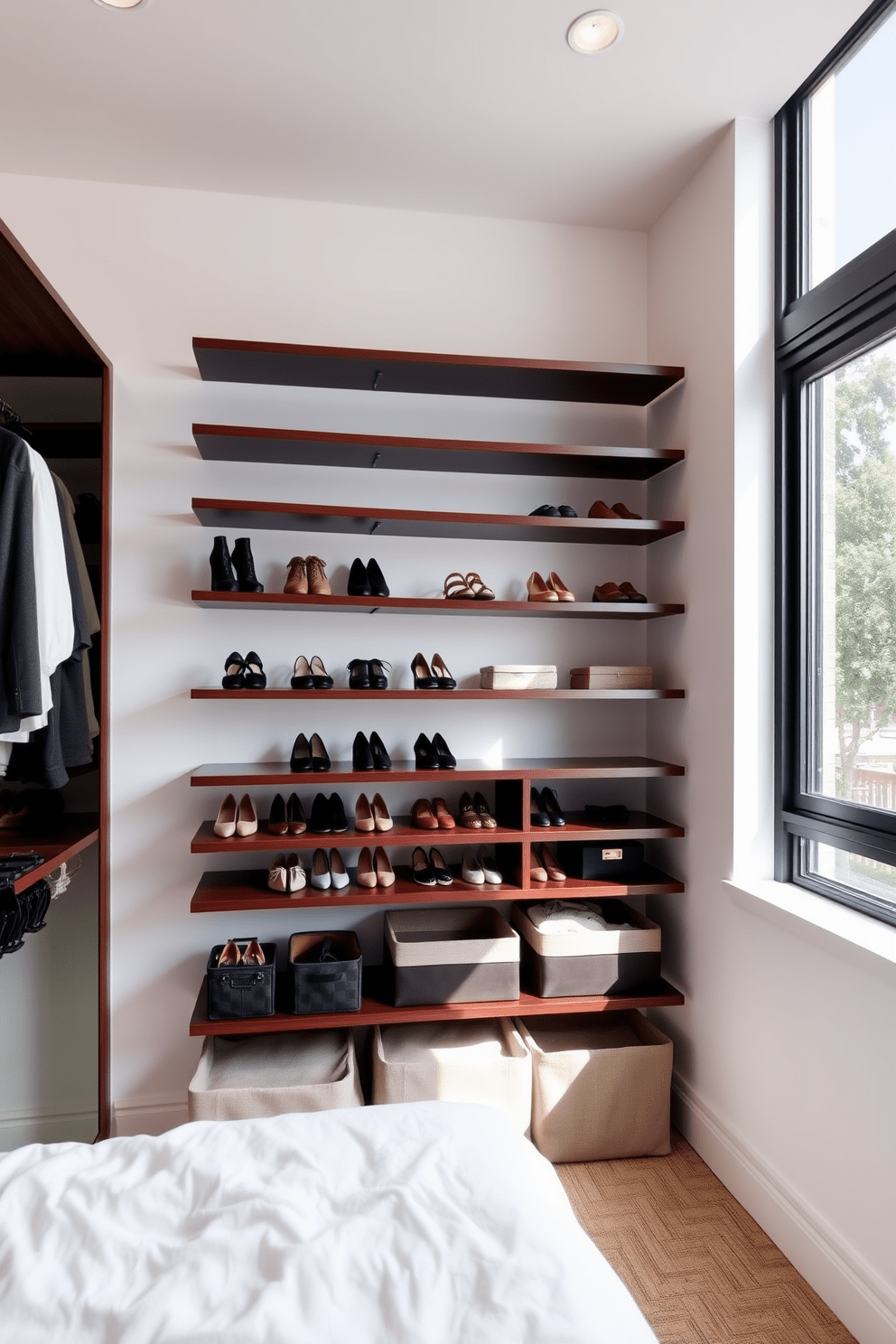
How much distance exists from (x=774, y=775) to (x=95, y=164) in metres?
2.70

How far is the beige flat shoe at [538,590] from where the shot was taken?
258 centimetres

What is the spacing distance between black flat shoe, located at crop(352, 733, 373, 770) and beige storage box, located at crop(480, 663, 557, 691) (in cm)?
40

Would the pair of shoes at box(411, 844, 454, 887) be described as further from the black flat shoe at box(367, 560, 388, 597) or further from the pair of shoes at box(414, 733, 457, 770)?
the black flat shoe at box(367, 560, 388, 597)

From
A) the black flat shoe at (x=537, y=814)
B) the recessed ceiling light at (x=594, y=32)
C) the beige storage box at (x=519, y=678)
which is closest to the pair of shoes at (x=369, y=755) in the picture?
the beige storage box at (x=519, y=678)

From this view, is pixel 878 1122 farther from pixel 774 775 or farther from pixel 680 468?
pixel 680 468

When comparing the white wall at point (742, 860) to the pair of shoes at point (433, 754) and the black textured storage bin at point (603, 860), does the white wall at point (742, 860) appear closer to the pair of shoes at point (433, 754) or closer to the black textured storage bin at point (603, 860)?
the black textured storage bin at point (603, 860)

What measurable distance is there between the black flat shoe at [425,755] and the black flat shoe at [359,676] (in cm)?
27

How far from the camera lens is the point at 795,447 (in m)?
2.27

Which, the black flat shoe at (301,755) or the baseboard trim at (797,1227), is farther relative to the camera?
the black flat shoe at (301,755)

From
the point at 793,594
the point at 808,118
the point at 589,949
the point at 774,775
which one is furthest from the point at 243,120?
the point at 589,949

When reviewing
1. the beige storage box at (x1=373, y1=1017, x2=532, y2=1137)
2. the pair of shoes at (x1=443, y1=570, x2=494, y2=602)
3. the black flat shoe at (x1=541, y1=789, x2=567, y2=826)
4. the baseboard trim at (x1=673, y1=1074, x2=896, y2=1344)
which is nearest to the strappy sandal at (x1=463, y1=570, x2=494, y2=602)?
the pair of shoes at (x1=443, y1=570, x2=494, y2=602)

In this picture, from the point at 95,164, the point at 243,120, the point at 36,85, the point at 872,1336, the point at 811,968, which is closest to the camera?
the point at 872,1336

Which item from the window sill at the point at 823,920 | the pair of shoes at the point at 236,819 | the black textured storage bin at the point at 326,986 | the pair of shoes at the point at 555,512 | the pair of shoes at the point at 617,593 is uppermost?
the pair of shoes at the point at 555,512

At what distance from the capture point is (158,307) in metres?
2.62
